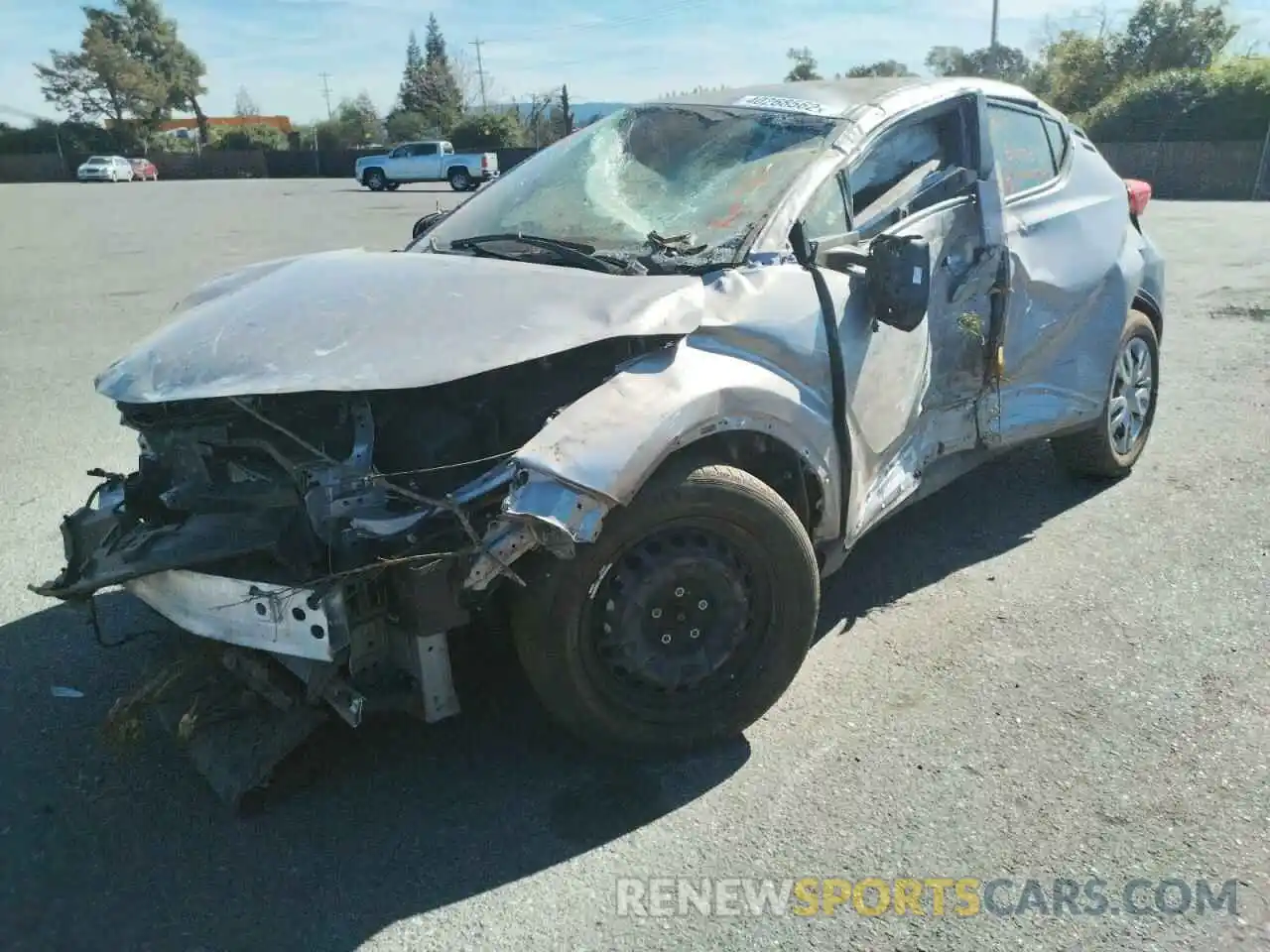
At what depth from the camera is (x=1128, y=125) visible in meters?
34.4

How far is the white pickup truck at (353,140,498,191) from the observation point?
39.0 m

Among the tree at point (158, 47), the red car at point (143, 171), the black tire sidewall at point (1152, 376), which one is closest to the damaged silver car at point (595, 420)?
the black tire sidewall at point (1152, 376)

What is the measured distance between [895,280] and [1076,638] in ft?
4.93

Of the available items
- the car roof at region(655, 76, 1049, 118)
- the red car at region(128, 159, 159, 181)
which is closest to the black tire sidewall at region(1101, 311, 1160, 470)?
the car roof at region(655, 76, 1049, 118)

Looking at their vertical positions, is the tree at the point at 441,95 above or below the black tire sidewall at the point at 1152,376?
above

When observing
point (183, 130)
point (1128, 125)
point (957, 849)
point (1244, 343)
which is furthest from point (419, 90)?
point (957, 849)

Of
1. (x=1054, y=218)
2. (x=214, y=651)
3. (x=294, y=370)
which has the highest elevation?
(x=1054, y=218)

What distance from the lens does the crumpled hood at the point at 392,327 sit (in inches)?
106

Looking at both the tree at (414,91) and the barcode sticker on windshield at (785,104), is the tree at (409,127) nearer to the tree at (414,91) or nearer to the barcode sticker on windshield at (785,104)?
the tree at (414,91)

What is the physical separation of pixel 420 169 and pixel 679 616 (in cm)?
3919

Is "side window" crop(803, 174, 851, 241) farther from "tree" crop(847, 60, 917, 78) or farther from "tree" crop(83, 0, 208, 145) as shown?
"tree" crop(83, 0, 208, 145)

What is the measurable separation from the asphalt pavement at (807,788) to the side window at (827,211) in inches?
57.0

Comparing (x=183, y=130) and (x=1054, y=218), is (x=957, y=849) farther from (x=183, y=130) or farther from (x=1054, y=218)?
(x=183, y=130)

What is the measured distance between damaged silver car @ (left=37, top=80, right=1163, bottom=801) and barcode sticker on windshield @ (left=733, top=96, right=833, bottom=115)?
0.09ft
